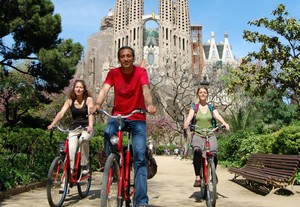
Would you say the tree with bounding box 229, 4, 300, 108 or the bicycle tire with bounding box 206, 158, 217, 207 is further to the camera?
the tree with bounding box 229, 4, 300, 108

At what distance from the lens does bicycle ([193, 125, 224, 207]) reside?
4853mm

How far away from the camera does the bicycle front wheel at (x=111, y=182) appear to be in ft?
11.3

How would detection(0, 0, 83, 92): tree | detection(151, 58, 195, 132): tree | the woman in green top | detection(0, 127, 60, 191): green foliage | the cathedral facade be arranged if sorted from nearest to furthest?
1. the woman in green top
2. detection(0, 127, 60, 191): green foliage
3. detection(0, 0, 83, 92): tree
4. detection(151, 58, 195, 132): tree
5. the cathedral facade

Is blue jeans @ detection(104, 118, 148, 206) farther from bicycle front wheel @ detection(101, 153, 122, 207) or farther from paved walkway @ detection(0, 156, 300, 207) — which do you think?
paved walkway @ detection(0, 156, 300, 207)

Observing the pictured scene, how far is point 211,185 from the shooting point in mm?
4965

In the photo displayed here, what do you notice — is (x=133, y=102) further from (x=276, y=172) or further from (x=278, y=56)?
(x=278, y=56)

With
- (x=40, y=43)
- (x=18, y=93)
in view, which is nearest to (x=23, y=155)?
(x=40, y=43)

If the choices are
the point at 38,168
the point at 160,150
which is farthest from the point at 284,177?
the point at 160,150

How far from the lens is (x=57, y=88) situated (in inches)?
554

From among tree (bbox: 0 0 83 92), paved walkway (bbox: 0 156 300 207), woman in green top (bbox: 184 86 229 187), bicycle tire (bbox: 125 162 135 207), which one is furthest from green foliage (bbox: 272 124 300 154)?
tree (bbox: 0 0 83 92)

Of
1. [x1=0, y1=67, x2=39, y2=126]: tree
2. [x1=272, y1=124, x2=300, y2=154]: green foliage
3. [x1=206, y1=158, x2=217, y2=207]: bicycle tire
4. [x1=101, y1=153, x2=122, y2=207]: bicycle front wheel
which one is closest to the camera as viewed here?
[x1=101, y1=153, x2=122, y2=207]: bicycle front wheel

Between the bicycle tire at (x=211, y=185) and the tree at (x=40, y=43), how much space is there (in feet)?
30.7

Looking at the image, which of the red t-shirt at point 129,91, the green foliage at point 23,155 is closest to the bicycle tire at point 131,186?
the red t-shirt at point 129,91

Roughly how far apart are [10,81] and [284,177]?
14.6 m
